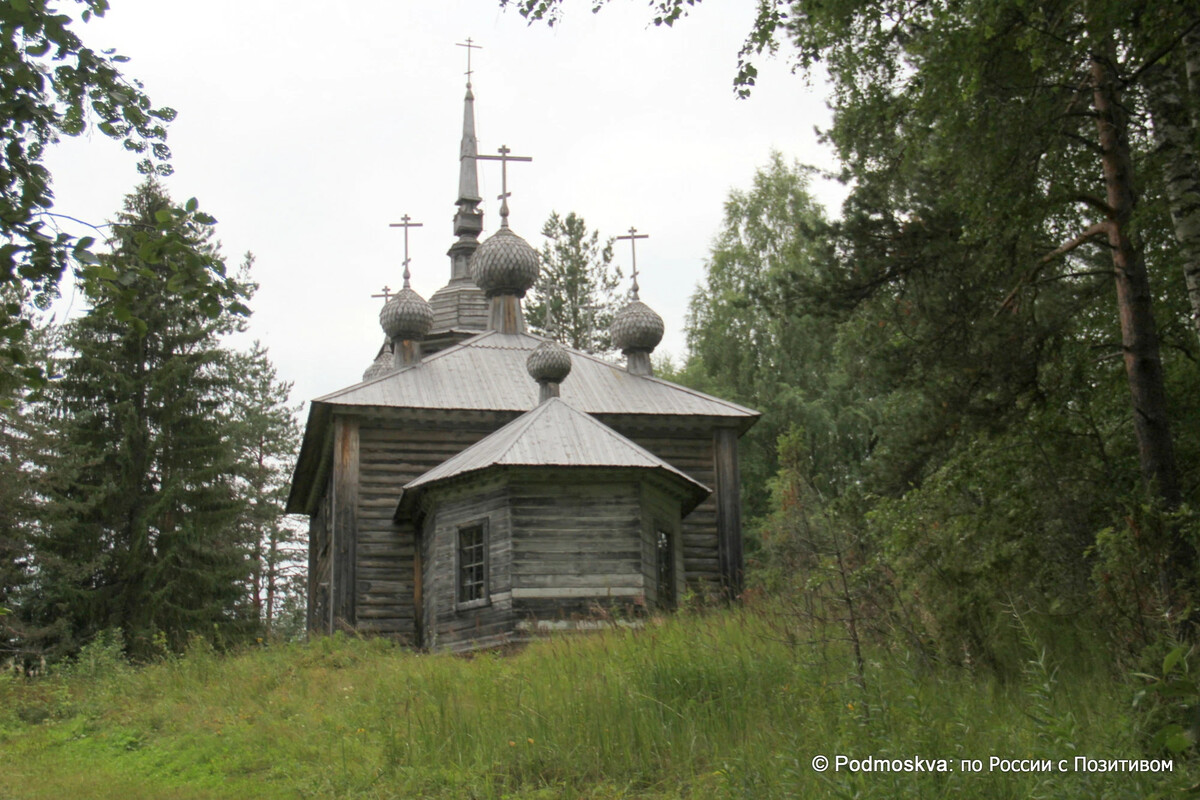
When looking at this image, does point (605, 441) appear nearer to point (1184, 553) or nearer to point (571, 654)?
point (571, 654)

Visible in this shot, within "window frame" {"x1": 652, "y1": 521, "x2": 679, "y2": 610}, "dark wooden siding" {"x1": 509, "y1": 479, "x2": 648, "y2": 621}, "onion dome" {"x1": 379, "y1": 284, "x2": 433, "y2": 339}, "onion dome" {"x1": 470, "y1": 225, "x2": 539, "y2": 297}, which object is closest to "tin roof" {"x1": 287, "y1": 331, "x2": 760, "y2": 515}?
"onion dome" {"x1": 379, "y1": 284, "x2": 433, "y2": 339}

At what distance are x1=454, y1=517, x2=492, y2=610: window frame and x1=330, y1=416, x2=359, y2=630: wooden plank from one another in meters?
2.44

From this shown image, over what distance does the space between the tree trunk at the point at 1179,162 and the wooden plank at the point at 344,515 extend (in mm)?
12704

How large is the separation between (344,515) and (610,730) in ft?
35.8

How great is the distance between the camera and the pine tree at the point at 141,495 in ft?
76.8

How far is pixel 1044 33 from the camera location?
8234 millimetres

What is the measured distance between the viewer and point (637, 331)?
2261 cm

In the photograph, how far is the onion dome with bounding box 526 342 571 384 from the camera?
765 inches

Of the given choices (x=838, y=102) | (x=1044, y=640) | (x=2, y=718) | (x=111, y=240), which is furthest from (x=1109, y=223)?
(x=2, y=718)

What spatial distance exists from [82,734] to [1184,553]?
9.55 metres

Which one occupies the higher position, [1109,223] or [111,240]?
[1109,223]

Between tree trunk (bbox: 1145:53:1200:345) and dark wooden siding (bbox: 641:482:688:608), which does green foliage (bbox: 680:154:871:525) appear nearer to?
dark wooden siding (bbox: 641:482:688:608)

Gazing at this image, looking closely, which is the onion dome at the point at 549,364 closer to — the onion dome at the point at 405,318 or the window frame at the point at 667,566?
the onion dome at the point at 405,318

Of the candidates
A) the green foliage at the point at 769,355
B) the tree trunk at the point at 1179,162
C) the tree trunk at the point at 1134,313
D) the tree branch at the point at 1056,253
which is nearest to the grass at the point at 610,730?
the tree trunk at the point at 1134,313
